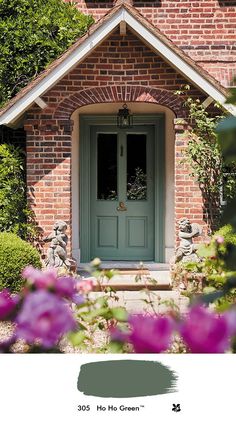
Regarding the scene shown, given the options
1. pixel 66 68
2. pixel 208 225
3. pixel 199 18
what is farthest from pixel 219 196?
pixel 199 18

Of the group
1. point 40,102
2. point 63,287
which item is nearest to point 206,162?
point 40,102

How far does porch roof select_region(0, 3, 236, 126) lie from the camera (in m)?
8.49

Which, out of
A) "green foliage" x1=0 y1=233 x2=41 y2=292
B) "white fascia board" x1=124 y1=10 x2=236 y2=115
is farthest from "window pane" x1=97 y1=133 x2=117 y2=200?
"green foliage" x1=0 y1=233 x2=41 y2=292

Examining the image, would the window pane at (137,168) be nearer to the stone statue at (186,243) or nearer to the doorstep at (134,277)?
the doorstep at (134,277)

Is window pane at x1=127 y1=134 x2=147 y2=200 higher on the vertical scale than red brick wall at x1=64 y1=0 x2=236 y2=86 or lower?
lower

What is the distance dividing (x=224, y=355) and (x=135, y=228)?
32.0ft

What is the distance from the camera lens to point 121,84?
30.3ft

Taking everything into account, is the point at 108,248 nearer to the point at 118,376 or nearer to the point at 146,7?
the point at 146,7

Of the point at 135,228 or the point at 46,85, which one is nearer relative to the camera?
the point at 46,85

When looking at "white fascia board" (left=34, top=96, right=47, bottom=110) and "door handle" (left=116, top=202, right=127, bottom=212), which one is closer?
"white fascia board" (left=34, top=96, right=47, bottom=110)

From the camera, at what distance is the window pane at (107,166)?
10750mm

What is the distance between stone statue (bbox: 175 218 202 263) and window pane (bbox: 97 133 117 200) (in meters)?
2.20

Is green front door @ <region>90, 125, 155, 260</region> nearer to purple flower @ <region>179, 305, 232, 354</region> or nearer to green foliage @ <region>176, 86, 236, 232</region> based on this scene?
green foliage @ <region>176, 86, 236, 232</region>

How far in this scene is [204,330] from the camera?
0.79 metres
